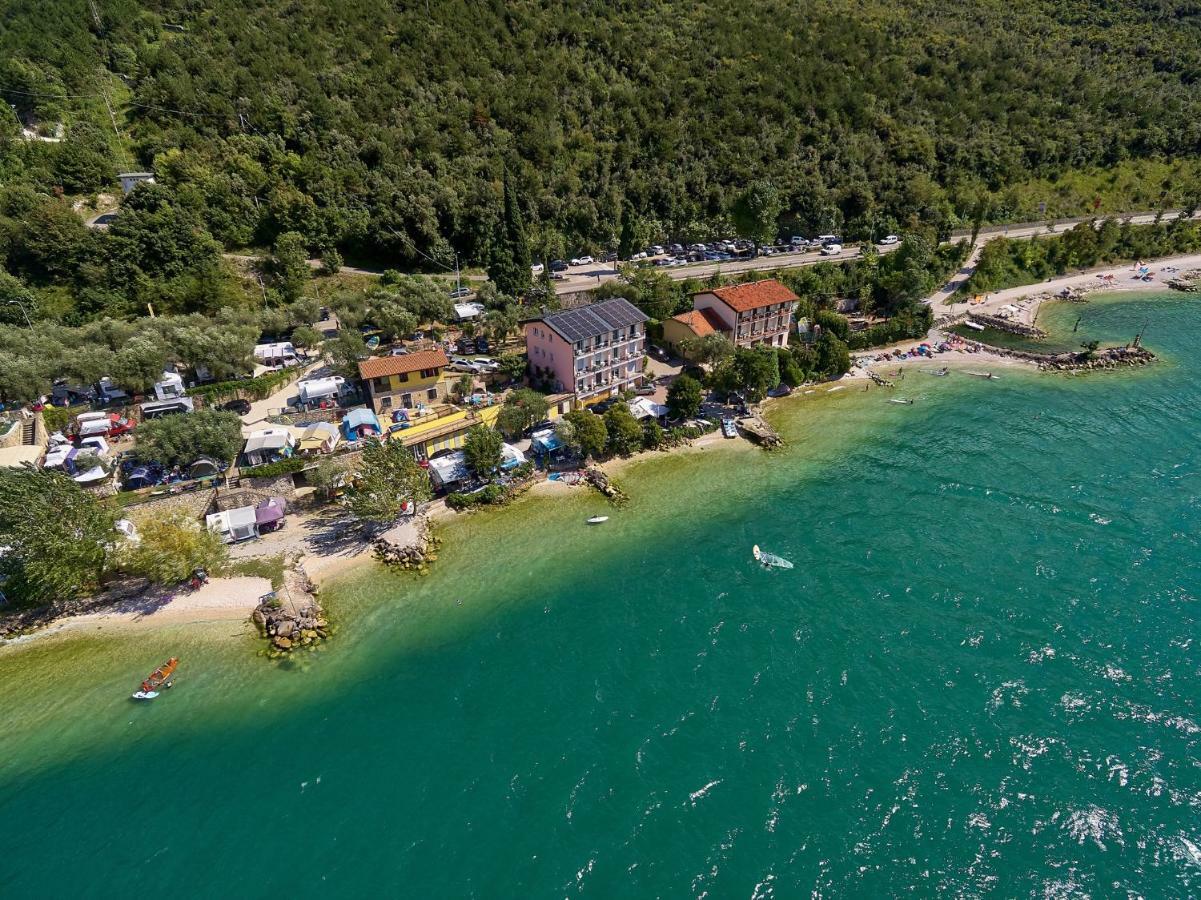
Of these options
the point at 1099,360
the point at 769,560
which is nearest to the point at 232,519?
the point at 769,560

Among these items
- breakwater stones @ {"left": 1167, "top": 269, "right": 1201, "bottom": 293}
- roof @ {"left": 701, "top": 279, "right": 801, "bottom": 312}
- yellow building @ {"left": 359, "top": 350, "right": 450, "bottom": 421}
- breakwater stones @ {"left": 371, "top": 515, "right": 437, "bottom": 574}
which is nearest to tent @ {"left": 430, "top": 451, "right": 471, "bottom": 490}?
breakwater stones @ {"left": 371, "top": 515, "right": 437, "bottom": 574}

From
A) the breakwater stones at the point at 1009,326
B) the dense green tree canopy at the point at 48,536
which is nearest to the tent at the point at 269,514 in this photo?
the dense green tree canopy at the point at 48,536

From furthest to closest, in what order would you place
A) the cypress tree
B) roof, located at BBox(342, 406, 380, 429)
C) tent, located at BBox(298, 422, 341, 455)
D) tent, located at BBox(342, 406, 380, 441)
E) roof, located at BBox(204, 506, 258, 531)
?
the cypress tree
roof, located at BBox(342, 406, 380, 429)
tent, located at BBox(342, 406, 380, 441)
tent, located at BBox(298, 422, 341, 455)
roof, located at BBox(204, 506, 258, 531)

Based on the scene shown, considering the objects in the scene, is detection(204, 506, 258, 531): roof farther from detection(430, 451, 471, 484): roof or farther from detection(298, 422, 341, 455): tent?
detection(430, 451, 471, 484): roof

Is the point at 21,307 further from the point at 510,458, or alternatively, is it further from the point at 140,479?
the point at 510,458

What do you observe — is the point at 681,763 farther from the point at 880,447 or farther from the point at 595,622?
the point at 880,447

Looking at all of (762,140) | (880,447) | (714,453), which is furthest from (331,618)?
(762,140)
